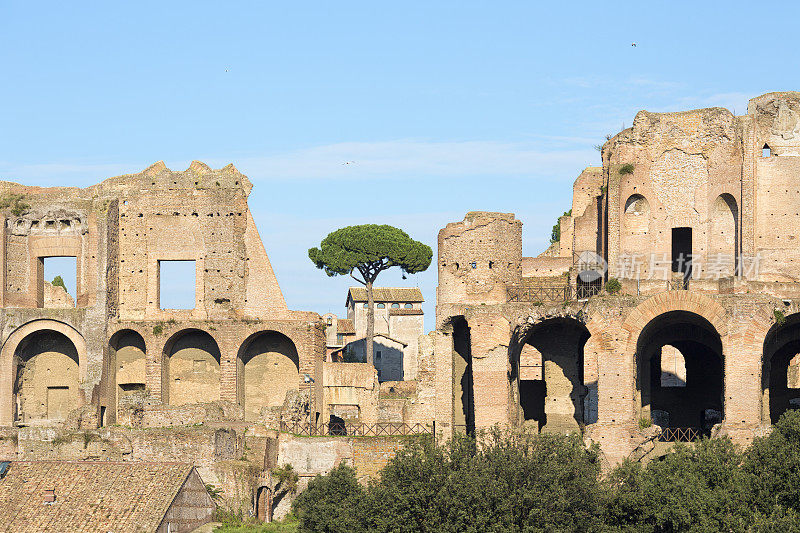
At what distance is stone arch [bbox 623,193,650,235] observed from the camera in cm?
4419

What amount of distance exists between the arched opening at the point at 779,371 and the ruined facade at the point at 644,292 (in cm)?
5

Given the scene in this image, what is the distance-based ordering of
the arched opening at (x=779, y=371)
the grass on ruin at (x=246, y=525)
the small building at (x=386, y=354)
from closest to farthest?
the grass on ruin at (x=246, y=525) → the arched opening at (x=779, y=371) → the small building at (x=386, y=354)

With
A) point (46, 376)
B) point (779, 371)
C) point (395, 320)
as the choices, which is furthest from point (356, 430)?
point (395, 320)

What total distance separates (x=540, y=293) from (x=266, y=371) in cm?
1005

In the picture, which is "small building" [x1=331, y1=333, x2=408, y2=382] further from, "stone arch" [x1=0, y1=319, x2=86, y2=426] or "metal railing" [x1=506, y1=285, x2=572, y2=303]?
→ "metal railing" [x1=506, y1=285, x2=572, y2=303]

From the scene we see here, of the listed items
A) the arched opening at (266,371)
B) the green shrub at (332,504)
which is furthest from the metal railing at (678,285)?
the arched opening at (266,371)

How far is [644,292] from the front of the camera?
42594mm

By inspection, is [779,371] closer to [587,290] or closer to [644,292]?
[644,292]

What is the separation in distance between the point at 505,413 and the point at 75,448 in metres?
12.6

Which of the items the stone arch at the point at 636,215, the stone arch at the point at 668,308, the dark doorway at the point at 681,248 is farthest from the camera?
the stone arch at the point at 636,215

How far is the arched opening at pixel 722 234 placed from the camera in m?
43.4

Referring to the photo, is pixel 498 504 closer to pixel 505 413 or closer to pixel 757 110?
pixel 505 413

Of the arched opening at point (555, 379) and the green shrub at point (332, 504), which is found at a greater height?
the arched opening at point (555, 379)

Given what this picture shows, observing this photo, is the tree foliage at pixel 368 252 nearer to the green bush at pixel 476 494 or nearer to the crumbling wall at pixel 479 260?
the crumbling wall at pixel 479 260
